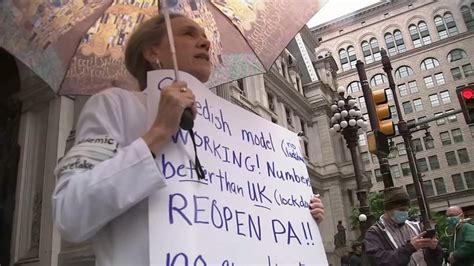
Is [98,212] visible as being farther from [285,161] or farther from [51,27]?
[285,161]

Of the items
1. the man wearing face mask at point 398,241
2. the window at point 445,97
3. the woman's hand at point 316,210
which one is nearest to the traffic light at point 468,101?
the man wearing face mask at point 398,241

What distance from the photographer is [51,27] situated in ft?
5.79

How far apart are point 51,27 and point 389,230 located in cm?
354

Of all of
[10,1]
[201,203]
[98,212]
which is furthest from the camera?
[10,1]

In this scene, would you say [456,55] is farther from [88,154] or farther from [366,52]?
[88,154]

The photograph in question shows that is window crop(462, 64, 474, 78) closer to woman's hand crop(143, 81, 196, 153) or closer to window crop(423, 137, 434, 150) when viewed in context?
window crop(423, 137, 434, 150)

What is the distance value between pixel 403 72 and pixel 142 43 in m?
71.8

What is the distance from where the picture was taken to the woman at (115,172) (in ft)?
4.02

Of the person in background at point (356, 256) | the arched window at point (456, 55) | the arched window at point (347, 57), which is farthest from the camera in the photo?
the arched window at point (347, 57)

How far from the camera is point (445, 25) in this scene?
6719cm

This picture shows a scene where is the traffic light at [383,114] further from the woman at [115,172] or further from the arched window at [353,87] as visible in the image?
the arched window at [353,87]

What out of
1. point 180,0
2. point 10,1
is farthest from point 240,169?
point 10,1

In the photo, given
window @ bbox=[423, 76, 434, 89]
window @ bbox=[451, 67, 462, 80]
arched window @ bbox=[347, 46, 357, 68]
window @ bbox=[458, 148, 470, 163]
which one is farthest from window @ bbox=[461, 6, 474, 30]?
window @ bbox=[458, 148, 470, 163]

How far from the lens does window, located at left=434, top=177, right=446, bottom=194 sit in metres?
58.6
